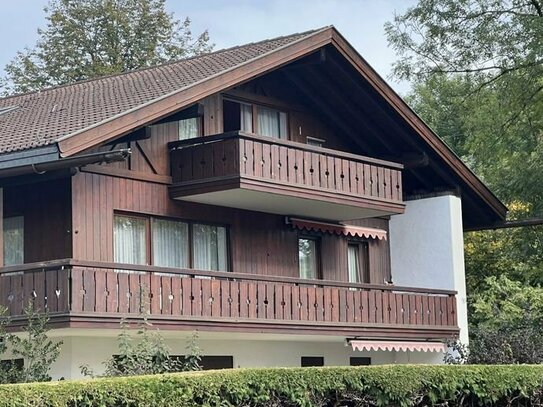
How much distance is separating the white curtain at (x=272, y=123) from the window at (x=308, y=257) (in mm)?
2497

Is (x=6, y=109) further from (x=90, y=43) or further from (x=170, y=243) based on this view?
(x=90, y=43)

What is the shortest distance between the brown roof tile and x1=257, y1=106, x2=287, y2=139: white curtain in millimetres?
1484

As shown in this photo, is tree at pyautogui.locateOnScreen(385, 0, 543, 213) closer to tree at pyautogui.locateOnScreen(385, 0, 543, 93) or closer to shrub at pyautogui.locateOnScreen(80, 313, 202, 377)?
tree at pyautogui.locateOnScreen(385, 0, 543, 93)

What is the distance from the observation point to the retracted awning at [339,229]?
26.8 metres

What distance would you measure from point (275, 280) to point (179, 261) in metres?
1.95

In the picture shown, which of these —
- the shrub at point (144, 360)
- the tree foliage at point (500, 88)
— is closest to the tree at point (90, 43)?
the tree foliage at point (500, 88)

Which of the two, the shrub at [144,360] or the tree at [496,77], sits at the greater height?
the tree at [496,77]

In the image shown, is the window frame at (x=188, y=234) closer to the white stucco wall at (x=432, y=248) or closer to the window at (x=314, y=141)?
the window at (x=314, y=141)

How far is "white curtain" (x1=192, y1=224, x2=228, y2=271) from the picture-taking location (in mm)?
24297

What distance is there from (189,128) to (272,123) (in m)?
2.79

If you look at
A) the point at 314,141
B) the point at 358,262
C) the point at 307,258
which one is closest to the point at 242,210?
the point at 307,258

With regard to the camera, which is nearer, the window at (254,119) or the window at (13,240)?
the window at (13,240)

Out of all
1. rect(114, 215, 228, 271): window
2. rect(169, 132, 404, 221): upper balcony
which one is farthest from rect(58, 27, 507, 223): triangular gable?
rect(114, 215, 228, 271): window

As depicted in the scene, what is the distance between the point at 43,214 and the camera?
21.9 meters
